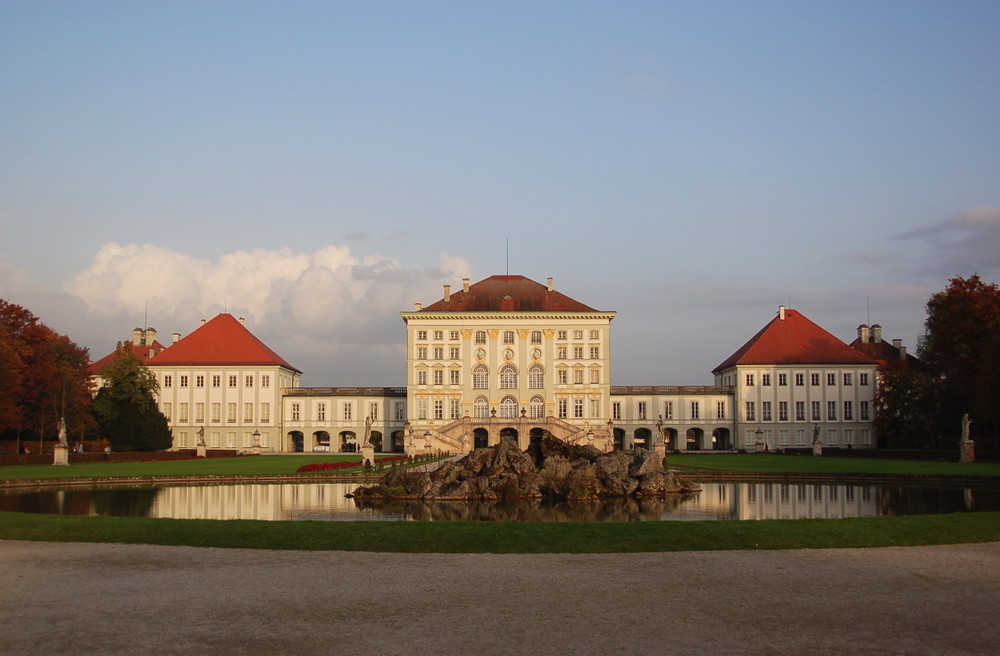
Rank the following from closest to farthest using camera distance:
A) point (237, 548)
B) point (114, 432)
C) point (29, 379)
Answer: point (237, 548) < point (29, 379) < point (114, 432)

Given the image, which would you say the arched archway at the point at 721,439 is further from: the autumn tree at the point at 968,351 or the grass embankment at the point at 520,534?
the grass embankment at the point at 520,534

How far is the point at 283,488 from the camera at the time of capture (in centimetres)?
3055

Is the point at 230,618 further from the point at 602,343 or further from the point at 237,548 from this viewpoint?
the point at 602,343

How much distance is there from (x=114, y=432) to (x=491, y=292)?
2788 cm

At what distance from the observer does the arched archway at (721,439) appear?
7362cm

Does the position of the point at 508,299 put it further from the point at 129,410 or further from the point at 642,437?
the point at 129,410

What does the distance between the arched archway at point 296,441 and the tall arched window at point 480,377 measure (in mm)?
14292

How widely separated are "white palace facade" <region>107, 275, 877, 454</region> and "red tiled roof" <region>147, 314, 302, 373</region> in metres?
0.11

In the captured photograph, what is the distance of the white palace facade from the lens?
230 feet

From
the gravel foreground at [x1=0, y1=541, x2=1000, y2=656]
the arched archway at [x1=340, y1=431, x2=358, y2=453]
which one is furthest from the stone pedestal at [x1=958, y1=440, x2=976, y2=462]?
the arched archway at [x1=340, y1=431, x2=358, y2=453]

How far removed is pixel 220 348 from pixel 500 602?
6588cm

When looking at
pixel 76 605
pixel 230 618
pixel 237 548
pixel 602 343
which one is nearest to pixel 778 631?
pixel 230 618

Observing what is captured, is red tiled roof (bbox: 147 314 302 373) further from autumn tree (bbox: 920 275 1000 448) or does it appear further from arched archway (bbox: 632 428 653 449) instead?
autumn tree (bbox: 920 275 1000 448)

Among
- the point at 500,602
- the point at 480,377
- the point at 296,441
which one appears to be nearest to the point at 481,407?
the point at 480,377
